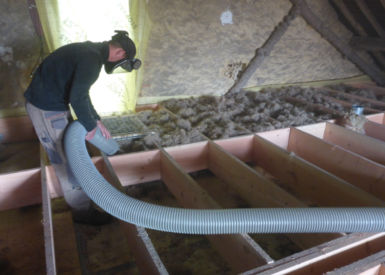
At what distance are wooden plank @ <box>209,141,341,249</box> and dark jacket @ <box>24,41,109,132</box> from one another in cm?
98

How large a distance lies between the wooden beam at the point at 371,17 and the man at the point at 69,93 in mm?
3367

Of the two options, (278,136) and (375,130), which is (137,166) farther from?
(375,130)

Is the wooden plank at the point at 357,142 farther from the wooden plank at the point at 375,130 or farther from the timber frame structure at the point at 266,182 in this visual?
the wooden plank at the point at 375,130

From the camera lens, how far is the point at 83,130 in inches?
69.4

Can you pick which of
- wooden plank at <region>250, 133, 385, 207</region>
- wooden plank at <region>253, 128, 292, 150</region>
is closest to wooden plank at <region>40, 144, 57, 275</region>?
wooden plank at <region>250, 133, 385, 207</region>

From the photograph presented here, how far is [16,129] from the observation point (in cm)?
303

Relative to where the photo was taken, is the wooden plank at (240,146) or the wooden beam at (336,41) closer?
the wooden plank at (240,146)

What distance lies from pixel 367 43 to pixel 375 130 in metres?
2.38

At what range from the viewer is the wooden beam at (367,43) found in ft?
13.7

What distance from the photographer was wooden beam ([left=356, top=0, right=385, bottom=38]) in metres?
3.65

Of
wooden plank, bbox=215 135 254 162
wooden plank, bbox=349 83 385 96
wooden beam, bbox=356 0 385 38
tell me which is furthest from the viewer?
wooden plank, bbox=349 83 385 96

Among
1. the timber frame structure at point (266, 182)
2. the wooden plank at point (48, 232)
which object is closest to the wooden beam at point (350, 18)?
the timber frame structure at point (266, 182)

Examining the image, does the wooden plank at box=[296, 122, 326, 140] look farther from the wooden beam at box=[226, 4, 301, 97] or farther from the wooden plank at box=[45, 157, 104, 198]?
the wooden plank at box=[45, 157, 104, 198]

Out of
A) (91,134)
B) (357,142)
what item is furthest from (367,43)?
(91,134)
